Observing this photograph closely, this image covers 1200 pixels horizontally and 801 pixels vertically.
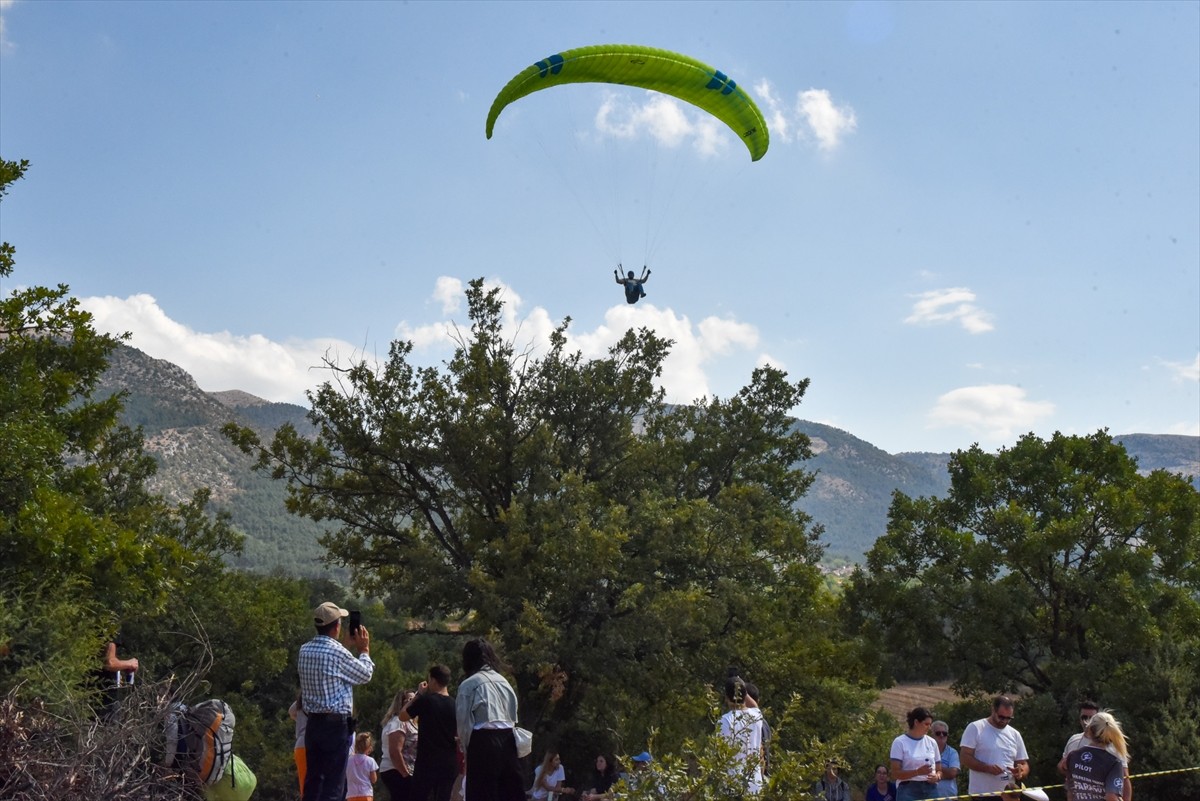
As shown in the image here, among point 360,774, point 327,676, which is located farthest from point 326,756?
point 360,774

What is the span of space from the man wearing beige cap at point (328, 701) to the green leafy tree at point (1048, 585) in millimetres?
17643

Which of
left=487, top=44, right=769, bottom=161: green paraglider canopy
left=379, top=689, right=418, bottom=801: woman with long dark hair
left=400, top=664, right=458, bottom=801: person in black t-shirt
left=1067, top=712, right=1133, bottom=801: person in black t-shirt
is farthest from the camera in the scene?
left=487, top=44, right=769, bottom=161: green paraglider canopy

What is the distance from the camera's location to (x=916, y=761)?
8.48 metres

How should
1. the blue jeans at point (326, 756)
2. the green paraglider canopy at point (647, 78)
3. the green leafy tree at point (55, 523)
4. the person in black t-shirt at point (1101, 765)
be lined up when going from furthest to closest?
1. the green paraglider canopy at point (647, 78)
2. the green leafy tree at point (55, 523)
3. the person in black t-shirt at point (1101, 765)
4. the blue jeans at point (326, 756)

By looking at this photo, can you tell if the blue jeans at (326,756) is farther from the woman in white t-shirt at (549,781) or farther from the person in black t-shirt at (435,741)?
the woman in white t-shirt at (549,781)

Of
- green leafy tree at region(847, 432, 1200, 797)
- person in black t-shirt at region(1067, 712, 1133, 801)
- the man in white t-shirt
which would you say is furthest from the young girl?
green leafy tree at region(847, 432, 1200, 797)

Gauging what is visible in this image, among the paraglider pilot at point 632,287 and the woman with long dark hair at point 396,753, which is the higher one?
the paraglider pilot at point 632,287

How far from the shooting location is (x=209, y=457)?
15238 cm

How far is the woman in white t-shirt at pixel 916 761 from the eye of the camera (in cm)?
846

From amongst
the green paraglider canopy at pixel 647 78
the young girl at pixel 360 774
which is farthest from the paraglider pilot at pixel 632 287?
the young girl at pixel 360 774

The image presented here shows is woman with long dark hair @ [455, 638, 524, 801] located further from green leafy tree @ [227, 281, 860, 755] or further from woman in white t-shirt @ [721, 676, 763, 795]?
green leafy tree @ [227, 281, 860, 755]

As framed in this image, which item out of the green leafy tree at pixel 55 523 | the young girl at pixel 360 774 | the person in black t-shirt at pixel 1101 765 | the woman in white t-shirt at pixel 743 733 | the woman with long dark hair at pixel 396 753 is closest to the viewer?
the woman in white t-shirt at pixel 743 733

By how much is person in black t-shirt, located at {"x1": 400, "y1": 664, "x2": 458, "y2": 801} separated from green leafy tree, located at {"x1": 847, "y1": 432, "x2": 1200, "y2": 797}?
16857 millimetres

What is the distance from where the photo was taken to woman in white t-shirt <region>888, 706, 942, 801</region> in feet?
27.8
